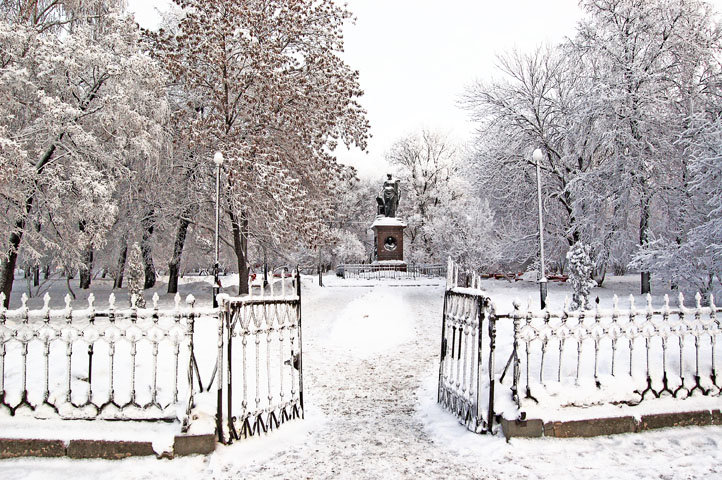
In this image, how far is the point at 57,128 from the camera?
Answer: 1402 cm

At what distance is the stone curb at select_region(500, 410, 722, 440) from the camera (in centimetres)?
482

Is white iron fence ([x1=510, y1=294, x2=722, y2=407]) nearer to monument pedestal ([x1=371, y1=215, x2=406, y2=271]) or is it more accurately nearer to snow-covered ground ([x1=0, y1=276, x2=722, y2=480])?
snow-covered ground ([x1=0, y1=276, x2=722, y2=480])

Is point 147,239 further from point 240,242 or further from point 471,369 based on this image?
point 471,369

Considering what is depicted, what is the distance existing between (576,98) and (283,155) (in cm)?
1316

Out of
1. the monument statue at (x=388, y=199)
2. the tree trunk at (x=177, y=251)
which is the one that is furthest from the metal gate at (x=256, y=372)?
the monument statue at (x=388, y=199)

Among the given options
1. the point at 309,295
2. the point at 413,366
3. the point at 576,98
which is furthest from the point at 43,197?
the point at 576,98

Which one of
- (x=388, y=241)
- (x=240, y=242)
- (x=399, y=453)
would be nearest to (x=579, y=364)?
(x=399, y=453)

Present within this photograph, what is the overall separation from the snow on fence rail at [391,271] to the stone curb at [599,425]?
95.9 feet

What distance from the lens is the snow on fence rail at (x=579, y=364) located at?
500 centimetres

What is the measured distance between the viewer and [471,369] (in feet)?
17.5

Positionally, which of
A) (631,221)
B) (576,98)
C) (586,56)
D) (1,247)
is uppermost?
(586,56)

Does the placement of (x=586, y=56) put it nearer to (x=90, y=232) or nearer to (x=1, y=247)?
(x=90, y=232)

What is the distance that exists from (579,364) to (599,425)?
0.58 metres

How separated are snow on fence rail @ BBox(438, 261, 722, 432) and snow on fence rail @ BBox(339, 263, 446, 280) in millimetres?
28799
